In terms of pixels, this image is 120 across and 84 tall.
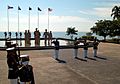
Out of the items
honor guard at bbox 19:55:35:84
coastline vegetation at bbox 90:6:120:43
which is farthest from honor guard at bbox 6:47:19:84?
coastline vegetation at bbox 90:6:120:43

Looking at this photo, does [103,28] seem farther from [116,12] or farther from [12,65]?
[12,65]

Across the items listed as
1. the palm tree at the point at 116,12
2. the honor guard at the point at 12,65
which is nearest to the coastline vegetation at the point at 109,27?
the palm tree at the point at 116,12

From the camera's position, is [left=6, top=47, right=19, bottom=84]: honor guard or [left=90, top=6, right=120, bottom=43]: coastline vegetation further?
[left=90, top=6, right=120, bottom=43]: coastline vegetation

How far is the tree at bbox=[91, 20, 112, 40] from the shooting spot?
59384mm

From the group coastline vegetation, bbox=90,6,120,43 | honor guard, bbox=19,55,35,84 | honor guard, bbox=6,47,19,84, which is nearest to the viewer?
honor guard, bbox=19,55,35,84

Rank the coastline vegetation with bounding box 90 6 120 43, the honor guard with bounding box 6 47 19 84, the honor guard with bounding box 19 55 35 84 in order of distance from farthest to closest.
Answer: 1. the coastline vegetation with bounding box 90 6 120 43
2. the honor guard with bounding box 6 47 19 84
3. the honor guard with bounding box 19 55 35 84

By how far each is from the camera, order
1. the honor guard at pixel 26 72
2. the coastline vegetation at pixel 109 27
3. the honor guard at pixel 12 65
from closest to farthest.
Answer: the honor guard at pixel 26 72, the honor guard at pixel 12 65, the coastline vegetation at pixel 109 27

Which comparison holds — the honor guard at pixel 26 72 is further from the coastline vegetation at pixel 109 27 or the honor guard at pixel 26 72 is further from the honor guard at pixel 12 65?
the coastline vegetation at pixel 109 27

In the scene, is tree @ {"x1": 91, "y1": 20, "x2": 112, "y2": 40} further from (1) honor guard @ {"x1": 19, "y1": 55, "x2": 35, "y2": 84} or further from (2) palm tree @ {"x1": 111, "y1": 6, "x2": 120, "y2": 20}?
(1) honor guard @ {"x1": 19, "y1": 55, "x2": 35, "y2": 84}

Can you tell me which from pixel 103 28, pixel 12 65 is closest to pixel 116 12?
pixel 103 28

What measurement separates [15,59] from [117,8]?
54.2m

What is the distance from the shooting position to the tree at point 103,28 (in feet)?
195

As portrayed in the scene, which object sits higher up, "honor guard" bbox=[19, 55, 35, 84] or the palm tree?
the palm tree

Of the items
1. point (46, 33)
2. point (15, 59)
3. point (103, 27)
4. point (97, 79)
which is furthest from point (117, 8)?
point (15, 59)
